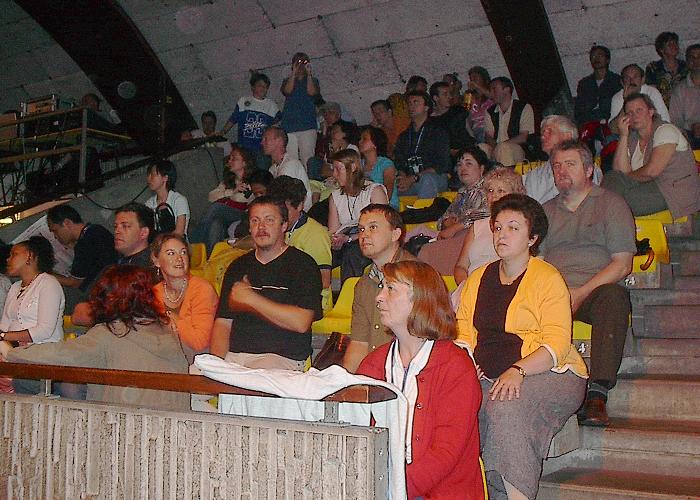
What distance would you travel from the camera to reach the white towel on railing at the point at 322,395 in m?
2.21

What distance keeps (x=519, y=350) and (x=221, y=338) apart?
58.7 inches

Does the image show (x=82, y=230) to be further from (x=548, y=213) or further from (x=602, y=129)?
(x=602, y=129)

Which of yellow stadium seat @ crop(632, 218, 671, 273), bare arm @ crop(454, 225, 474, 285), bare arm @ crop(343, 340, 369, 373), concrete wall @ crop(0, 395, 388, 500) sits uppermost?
yellow stadium seat @ crop(632, 218, 671, 273)

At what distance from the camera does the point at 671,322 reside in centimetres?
440

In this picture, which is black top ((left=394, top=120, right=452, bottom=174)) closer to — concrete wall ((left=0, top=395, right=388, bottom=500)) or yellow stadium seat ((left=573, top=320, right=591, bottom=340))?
yellow stadium seat ((left=573, top=320, right=591, bottom=340))

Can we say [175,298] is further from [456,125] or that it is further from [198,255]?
[456,125]

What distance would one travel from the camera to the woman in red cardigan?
2.59m

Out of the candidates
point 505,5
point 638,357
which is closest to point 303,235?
point 638,357

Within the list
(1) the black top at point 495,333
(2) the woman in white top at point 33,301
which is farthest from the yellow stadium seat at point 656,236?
(2) the woman in white top at point 33,301

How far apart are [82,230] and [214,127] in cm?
446

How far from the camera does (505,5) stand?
823cm

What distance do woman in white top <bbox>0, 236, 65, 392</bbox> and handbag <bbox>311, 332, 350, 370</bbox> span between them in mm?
1523

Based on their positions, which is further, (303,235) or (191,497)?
(303,235)

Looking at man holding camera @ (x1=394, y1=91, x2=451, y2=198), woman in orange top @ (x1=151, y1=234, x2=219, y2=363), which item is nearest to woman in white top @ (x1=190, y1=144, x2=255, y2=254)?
man holding camera @ (x1=394, y1=91, x2=451, y2=198)
